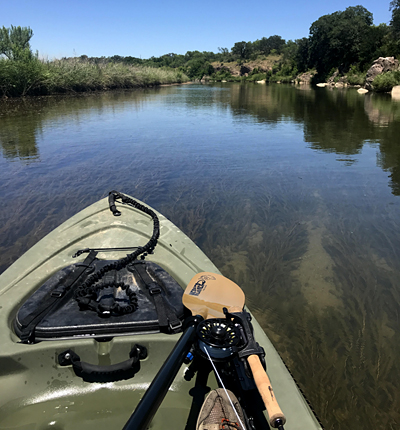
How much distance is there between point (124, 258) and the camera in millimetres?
2355

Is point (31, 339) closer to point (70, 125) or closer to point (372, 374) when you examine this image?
point (372, 374)

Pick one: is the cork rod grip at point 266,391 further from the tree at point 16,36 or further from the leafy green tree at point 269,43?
the leafy green tree at point 269,43

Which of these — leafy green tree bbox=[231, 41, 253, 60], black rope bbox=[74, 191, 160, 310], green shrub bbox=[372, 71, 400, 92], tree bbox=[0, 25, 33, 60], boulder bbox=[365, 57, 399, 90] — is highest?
leafy green tree bbox=[231, 41, 253, 60]

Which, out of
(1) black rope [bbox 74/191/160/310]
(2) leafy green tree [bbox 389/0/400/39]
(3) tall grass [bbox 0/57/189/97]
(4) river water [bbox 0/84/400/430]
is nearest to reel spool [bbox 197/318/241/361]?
(1) black rope [bbox 74/191/160/310]

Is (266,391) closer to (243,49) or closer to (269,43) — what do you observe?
(243,49)

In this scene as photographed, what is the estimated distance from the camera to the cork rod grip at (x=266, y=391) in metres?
1.03

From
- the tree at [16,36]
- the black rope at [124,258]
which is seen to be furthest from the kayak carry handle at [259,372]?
the tree at [16,36]

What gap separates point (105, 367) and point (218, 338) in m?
0.71

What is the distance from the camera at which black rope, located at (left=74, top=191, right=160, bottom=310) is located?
6.47 ft

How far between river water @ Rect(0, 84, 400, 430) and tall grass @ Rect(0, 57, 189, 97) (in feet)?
34.1

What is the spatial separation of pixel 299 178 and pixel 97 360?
611 centimetres

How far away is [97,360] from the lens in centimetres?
172

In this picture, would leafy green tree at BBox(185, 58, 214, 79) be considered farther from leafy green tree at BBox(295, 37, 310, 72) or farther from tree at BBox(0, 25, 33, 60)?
tree at BBox(0, 25, 33, 60)

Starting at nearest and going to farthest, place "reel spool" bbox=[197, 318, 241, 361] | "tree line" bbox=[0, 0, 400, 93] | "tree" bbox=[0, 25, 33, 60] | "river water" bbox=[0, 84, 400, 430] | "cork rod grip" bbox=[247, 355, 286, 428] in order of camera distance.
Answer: "cork rod grip" bbox=[247, 355, 286, 428]
"reel spool" bbox=[197, 318, 241, 361]
"river water" bbox=[0, 84, 400, 430]
"tree" bbox=[0, 25, 33, 60]
"tree line" bbox=[0, 0, 400, 93]
